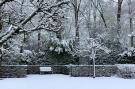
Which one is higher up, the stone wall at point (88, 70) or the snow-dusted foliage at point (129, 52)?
the snow-dusted foliage at point (129, 52)

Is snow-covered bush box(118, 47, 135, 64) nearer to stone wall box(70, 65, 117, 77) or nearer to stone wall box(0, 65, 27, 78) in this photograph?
stone wall box(70, 65, 117, 77)

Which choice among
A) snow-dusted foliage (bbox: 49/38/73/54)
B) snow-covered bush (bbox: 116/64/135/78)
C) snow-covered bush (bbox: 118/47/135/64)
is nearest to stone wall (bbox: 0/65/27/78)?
snow-dusted foliage (bbox: 49/38/73/54)

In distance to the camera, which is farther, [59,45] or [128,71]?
[59,45]

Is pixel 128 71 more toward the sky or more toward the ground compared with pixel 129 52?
more toward the ground

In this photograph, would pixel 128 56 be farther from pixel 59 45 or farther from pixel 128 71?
pixel 59 45

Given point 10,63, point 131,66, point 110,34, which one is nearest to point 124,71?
point 131,66

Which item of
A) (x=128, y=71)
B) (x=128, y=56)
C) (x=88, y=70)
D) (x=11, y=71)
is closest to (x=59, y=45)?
(x=88, y=70)

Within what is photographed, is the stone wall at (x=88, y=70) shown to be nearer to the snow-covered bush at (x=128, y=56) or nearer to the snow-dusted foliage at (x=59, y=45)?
the snow-dusted foliage at (x=59, y=45)

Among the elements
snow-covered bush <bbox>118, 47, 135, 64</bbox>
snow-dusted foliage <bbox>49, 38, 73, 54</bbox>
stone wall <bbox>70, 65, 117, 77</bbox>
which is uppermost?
snow-dusted foliage <bbox>49, 38, 73, 54</bbox>

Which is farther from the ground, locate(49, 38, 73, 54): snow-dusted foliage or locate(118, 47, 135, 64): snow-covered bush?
locate(49, 38, 73, 54): snow-dusted foliage

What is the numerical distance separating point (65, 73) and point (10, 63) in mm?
4625

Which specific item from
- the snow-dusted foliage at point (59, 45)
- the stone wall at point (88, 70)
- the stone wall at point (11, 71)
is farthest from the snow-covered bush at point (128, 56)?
the stone wall at point (11, 71)

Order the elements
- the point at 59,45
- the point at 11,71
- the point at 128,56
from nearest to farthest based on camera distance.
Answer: the point at 11,71 < the point at 59,45 < the point at 128,56

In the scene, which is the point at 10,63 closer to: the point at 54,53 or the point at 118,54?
the point at 54,53
